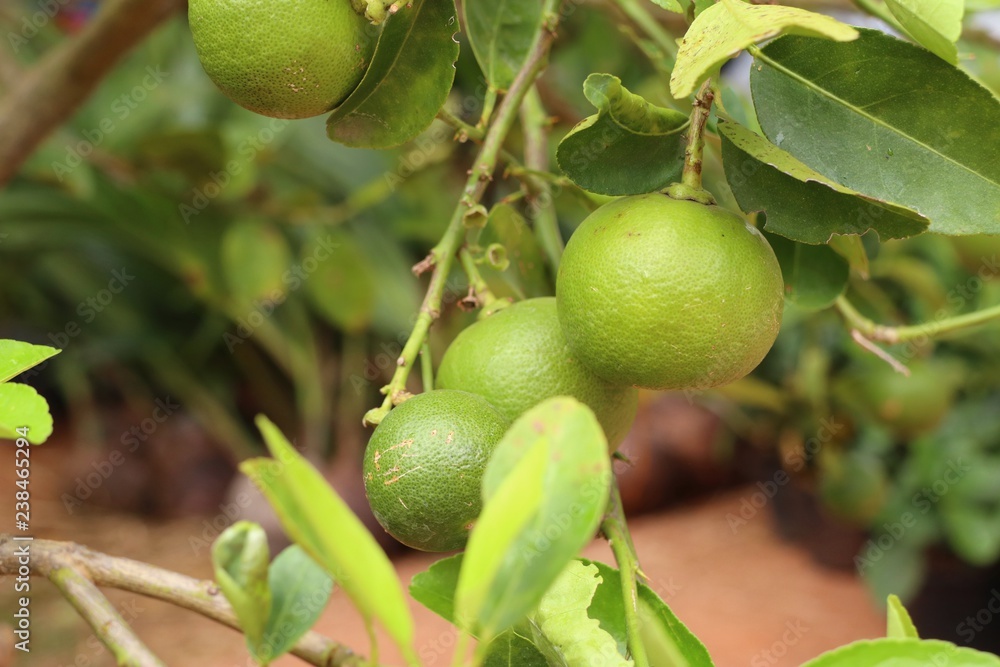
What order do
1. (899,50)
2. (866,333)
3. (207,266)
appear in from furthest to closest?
(207,266) < (866,333) < (899,50)

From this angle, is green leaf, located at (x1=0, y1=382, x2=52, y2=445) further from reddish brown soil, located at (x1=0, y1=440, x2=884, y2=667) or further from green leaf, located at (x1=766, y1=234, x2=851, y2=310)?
reddish brown soil, located at (x1=0, y1=440, x2=884, y2=667)

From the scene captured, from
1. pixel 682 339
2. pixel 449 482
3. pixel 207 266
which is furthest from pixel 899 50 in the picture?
pixel 207 266

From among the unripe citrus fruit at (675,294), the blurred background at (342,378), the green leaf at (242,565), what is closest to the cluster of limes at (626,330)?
the unripe citrus fruit at (675,294)

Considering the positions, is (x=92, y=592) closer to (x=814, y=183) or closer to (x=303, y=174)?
(x=814, y=183)

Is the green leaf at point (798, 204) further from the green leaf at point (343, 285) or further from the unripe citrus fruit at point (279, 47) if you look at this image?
the green leaf at point (343, 285)
